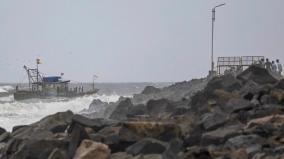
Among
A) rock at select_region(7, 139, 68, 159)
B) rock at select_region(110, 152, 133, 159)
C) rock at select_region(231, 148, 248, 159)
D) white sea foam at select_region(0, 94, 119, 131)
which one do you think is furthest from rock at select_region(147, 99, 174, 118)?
white sea foam at select_region(0, 94, 119, 131)

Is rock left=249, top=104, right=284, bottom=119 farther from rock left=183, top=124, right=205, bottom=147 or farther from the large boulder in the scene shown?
the large boulder

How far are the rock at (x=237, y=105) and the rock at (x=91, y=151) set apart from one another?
3515 mm

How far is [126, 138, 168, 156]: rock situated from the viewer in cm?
957

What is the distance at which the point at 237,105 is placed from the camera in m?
12.2

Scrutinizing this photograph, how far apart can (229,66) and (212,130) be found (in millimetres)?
24178

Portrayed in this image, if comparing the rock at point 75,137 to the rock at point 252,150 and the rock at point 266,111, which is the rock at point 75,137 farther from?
the rock at point 266,111

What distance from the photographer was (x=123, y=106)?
2128cm

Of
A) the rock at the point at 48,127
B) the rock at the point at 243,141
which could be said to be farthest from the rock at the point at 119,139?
the rock at the point at 243,141

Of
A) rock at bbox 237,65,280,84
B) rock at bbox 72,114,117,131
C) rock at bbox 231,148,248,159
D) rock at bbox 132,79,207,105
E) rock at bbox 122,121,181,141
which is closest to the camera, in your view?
rock at bbox 231,148,248,159

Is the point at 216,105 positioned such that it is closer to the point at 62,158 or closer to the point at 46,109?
the point at 62,158

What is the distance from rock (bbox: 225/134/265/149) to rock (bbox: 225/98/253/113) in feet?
7.96

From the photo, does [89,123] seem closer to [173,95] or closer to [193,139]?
[193,139]

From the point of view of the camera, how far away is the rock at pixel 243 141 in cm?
922

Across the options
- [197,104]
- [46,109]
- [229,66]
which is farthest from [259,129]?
[46,109]
